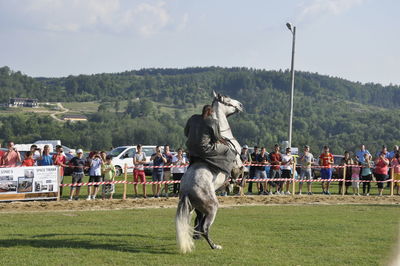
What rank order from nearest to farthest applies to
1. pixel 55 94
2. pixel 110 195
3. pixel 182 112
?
1. pixel 110 195
2. pixel 182 112
3. pixel 55 94

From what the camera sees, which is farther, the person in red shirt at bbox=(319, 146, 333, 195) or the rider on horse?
the person in red shirt at bbox=(319, 146, 333, 195)

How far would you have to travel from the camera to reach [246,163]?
71.3 ft

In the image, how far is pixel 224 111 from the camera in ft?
37.2

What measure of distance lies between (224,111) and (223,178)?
1.47 m

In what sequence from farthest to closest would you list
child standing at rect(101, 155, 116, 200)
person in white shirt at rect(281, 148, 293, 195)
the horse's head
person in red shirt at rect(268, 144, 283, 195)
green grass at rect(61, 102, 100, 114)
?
green grass at rect(61, 102, 100, 114) → person in white shirt at rect(281, 148, 293, 195) → person in red shirt at rect(268, 144, 283, 195) → child standing at rect(101, 155, 116, 200) → the horse's head

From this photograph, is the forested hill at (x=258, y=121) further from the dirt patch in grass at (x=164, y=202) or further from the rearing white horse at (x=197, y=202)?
the rearing white horse at (x=197, y=202)

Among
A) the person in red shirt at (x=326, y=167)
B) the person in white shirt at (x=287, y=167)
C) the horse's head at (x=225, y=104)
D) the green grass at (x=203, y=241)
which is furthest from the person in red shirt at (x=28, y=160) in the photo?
the person in red shirt at (x=326, y=167)

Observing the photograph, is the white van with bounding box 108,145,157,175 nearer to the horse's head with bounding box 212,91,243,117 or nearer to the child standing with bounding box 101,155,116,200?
the child standing with bounding box 101,155,116,200

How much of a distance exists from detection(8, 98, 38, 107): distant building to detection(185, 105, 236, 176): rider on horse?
15296cm

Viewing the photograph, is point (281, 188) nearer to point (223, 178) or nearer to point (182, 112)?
point (223, 178)

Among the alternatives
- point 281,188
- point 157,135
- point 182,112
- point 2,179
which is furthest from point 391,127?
point 2,179

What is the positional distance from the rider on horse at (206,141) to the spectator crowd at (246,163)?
10.1m

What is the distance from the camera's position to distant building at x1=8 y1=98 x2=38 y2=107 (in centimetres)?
15688

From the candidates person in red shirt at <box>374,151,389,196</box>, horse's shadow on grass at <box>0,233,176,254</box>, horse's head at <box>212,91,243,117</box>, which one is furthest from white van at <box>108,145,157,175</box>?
horse's shadow on grass at <box>0,233,176,254</box>
